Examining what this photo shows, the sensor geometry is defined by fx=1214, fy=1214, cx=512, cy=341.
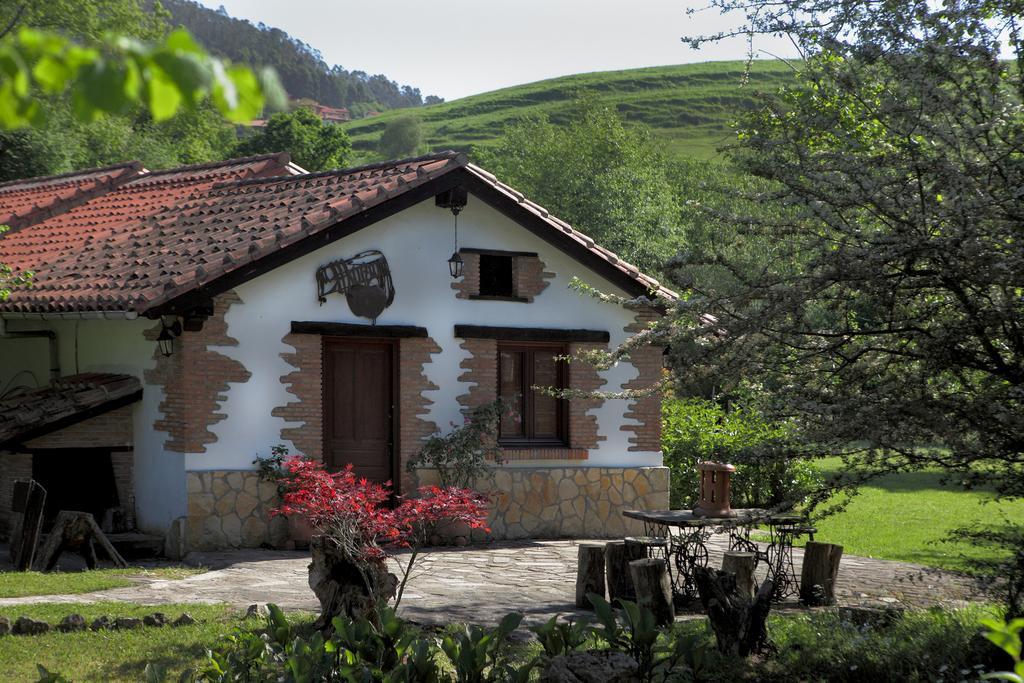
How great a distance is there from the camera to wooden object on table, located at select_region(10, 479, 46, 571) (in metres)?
12.4

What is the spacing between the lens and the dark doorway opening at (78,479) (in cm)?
1430

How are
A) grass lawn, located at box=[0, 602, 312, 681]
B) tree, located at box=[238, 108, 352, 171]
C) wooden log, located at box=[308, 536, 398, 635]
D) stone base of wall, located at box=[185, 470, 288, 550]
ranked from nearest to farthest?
1. grass lawn, located at box=[0, 602, 312, 681]
2. wooden log, located at box=[308, 536, 398, 635]
3. stone base of wall, located at box=[185, 470, 288, 550]
4. tree, located at box=[238, 108, 352, 171]

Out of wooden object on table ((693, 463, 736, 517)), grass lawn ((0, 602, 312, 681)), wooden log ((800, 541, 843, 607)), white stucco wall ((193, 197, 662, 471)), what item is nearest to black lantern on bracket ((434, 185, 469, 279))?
white stucco wall ((193, 197, 662, 471))

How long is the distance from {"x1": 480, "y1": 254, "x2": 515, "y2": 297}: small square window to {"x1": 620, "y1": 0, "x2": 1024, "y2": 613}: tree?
725cm

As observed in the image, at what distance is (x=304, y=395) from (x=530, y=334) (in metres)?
3.14

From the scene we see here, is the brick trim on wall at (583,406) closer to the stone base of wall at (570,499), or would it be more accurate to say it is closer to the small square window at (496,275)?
the stone base of wall at (570,499)

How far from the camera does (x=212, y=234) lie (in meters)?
15.0

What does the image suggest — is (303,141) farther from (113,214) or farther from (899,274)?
(899,274)

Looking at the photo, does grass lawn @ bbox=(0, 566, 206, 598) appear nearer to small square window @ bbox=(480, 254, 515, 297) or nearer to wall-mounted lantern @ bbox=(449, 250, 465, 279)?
wall-mounted lantern @ bbox=(449, 250, 465, 279)

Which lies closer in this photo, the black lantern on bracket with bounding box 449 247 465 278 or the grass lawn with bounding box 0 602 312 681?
the grass lawn with bounding box 0 602 312 681

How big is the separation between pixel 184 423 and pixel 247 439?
0.74m

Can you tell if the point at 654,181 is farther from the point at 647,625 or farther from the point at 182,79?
the point at 182,79

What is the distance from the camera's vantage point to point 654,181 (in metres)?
44.8

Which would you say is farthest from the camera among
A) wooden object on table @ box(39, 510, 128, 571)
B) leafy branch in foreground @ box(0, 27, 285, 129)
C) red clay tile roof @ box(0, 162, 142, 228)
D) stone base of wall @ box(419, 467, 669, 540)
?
red clay tile roof @ box(0, 162, 142, 228)
